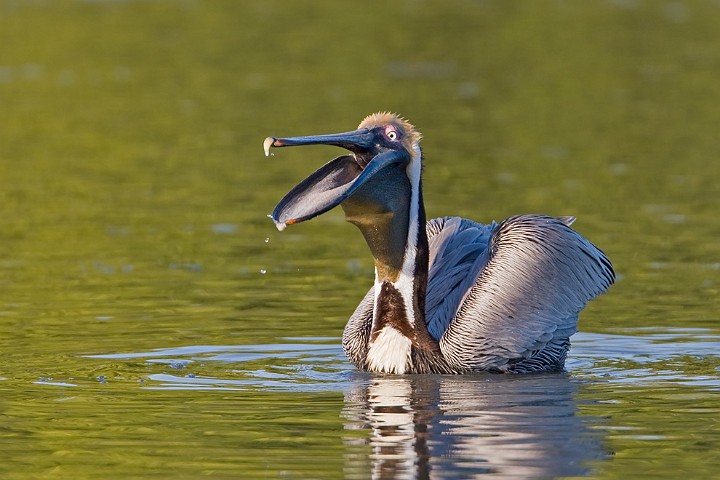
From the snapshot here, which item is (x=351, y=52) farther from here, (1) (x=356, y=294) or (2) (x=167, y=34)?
(1) (x=356, y=294)

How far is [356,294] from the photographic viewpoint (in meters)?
12.6

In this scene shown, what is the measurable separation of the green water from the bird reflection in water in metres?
0.02

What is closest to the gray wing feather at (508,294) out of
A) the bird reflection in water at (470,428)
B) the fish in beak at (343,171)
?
the bird reflection in water at (470,428)

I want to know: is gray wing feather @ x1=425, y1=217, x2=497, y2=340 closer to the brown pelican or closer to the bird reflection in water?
the brown pelican

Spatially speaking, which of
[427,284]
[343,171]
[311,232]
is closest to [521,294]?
[427,284]

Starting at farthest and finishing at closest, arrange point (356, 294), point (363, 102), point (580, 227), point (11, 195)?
1. point (363, 102)
2. point (11, 195)
3. point (580, 227)
4. point (356, 294)

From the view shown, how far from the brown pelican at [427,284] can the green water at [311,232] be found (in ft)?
0.74

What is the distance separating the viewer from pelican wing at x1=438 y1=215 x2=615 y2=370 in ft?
32.1

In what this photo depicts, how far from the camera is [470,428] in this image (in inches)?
335

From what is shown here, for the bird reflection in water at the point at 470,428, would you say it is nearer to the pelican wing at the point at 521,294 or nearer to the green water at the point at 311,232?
the green water at the point at 311,232

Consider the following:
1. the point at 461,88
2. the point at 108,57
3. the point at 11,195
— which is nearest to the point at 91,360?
the point at 11,195

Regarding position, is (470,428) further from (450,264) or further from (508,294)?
(450,264)

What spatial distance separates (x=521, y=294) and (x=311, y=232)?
A: 5.65 m

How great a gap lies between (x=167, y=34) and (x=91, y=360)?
67.5 ft
